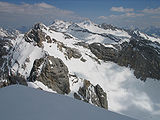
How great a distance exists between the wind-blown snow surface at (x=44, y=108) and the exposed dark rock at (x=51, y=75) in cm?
2795

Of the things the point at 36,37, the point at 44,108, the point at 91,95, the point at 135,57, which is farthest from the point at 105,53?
the point at 44,108

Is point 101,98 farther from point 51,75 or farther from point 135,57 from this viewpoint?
point 135,57

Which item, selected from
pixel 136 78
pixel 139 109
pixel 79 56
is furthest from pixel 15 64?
pixel 136 78

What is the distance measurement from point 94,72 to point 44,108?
43052 mm

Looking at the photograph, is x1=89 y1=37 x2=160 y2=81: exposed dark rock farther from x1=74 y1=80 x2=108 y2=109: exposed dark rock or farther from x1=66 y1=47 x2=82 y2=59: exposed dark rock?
x1=74 y1=80 x2=108 y2=109: exposed dark rock

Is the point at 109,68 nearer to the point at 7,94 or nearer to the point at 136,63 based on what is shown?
the point at 136,63

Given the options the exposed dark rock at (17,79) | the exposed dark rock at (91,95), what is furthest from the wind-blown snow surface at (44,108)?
the exposed dark rock at (17,79)

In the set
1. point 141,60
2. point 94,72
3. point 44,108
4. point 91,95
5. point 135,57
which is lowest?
point 91,95

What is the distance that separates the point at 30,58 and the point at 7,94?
1436 inches

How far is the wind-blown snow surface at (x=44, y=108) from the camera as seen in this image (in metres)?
3.33

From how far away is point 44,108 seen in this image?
144 inches

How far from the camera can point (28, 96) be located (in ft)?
13.9

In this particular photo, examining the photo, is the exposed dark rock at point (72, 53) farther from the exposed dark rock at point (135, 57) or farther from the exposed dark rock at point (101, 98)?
the exposed dark rock at point (101, 98)

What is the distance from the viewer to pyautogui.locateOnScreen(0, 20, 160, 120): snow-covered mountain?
33156 millimetres
